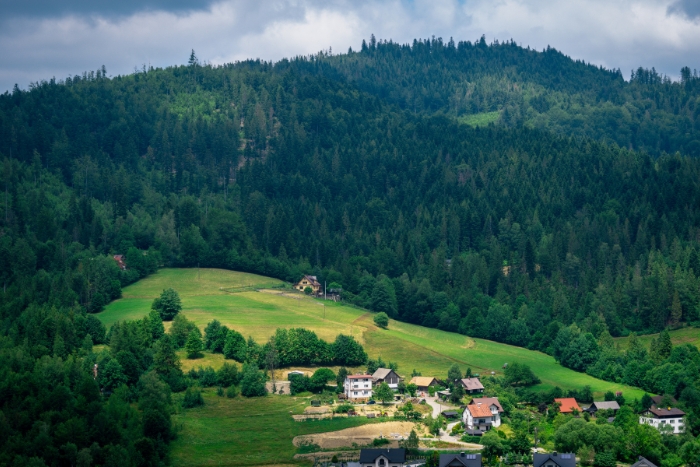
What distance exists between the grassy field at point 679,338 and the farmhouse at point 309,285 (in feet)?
137

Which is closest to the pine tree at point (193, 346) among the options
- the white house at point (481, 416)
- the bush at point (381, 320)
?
the bush at point (381, 320)

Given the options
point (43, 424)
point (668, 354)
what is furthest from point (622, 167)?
point (43, 424)

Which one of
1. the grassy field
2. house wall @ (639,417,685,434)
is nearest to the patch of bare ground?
house wall @ (639,417,685,434)

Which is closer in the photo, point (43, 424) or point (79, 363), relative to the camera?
point (43, 424)

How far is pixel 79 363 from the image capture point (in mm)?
95750

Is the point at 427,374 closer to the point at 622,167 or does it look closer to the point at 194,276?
the point at 194,276

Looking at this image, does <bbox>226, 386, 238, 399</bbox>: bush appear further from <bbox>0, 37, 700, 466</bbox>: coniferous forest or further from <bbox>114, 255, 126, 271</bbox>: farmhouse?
<bbox>114, 255, 126, 271</bbox>: farmhouse

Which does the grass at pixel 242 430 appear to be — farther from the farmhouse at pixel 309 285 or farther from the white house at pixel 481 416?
the farmhouse at pixel 309 285

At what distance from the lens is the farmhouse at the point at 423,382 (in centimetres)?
10369

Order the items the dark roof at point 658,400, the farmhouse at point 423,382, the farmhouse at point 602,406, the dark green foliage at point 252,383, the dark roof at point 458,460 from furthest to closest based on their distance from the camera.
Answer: the farmhouse at point 423,382, the dark green foliage at point 252,383, the farmhouse at point 602,406, the dark roof at point 658,400, the dark roof at point 458,460

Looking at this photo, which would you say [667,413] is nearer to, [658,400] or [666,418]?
[666,418]

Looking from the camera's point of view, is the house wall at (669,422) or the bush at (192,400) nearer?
the house wall at (669,422)

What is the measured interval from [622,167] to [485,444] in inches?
4741

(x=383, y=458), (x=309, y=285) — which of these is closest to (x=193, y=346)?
(x=383, y=458)
